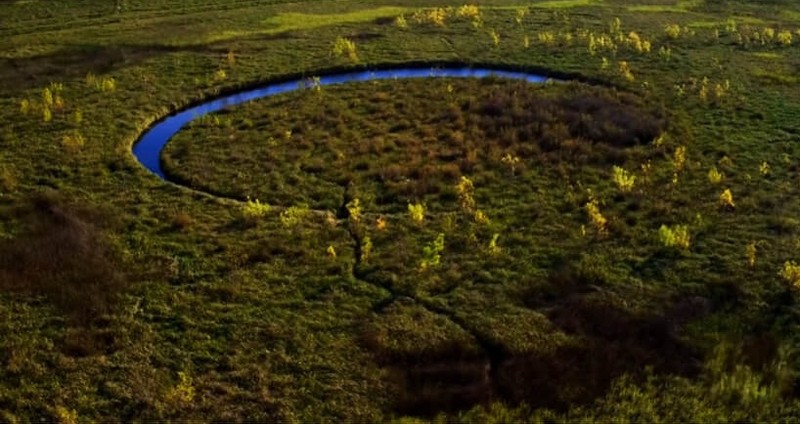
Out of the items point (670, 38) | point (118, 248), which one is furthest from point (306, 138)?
point (670, 38)

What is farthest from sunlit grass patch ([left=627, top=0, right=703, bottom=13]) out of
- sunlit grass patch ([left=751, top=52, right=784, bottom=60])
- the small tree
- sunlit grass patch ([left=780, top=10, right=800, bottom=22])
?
the small tree

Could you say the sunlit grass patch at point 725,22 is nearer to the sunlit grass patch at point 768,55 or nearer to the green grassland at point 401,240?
the sunlit grass patch at point 768,55

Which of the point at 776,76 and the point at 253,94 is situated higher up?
the point at 776,76

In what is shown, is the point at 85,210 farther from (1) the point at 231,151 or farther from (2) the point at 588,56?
(2) the point at 588,56

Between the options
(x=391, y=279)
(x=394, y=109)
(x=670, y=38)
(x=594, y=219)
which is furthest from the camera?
(x=670, y=38)

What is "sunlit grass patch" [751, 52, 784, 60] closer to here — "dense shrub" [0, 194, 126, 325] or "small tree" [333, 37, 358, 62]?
"small tree" [333, 37, 358, 62]

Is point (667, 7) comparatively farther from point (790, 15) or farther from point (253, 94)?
point (253, 94)

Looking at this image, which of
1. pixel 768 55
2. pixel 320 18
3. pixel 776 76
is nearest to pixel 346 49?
pixel 320 18
